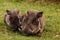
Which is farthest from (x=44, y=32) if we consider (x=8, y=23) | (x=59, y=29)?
(x=8, y=23)

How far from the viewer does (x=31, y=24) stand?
8.17 metres

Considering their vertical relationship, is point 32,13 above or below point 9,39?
above

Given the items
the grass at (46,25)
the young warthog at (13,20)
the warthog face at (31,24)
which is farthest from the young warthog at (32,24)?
the young warthog at (13,20)

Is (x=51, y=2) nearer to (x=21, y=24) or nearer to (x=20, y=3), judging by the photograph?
(x=20, y=3)

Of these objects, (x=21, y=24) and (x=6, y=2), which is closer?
(x=21, y=24)

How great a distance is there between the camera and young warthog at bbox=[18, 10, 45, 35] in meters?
8.09

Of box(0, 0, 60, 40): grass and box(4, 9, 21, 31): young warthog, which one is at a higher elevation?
box(4, 9, 21, 31): young warthog

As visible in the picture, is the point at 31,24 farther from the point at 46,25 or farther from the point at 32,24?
the point at 46,25

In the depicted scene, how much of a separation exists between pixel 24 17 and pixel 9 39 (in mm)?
1014

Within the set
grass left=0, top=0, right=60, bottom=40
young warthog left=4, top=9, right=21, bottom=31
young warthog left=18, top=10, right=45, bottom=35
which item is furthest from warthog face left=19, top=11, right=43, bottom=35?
young warthog left=4, top=9, right=21, bottom=31

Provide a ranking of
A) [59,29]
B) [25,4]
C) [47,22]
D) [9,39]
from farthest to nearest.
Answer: [25,4], [47,22], [59,29], [9,39]

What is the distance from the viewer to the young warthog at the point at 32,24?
26.5 feet

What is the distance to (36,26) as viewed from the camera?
816 centimetres

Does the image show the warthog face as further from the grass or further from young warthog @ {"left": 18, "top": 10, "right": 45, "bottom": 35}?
the grass
